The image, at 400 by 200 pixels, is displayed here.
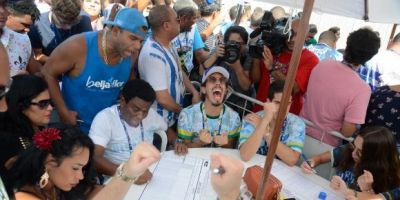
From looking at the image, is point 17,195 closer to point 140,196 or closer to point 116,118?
point 140,196

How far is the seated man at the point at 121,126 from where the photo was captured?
218 centimetres

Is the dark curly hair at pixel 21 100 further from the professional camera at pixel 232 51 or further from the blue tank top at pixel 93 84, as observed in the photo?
the professional camera at pixel 232 51

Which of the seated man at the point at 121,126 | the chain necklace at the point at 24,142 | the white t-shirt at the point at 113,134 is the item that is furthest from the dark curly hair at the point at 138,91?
the chain necklace at the point at 24,142

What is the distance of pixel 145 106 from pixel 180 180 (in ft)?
1.76

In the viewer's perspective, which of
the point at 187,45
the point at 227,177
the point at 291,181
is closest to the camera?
the point at 227,177

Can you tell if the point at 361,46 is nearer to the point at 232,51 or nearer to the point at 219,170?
the point at 232,51

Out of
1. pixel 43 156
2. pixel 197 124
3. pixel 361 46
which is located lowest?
pixel 197 124

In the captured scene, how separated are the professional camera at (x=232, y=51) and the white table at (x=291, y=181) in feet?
3.11

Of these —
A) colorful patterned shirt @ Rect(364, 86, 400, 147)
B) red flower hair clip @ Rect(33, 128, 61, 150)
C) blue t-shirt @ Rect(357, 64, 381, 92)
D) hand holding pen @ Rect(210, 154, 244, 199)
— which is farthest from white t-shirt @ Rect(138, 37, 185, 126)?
blue t-shirt @ Rect(357, 64, 381, 92)

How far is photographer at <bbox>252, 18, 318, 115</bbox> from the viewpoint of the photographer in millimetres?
2814

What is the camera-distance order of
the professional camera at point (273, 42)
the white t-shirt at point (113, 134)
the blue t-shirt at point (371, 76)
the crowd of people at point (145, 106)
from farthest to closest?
the blue t-shirt at point (371, 76), the professional camera at point (273, 42), the white t-shirt at point (113, 134), the crowd of people at point (145, 106)

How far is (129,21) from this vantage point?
88.3 inches

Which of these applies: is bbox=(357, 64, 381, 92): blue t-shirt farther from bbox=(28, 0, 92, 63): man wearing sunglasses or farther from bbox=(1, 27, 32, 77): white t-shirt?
bbox=(1, 27, 32, 77): white t-shirt

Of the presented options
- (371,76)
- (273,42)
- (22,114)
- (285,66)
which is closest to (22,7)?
(22,114)
